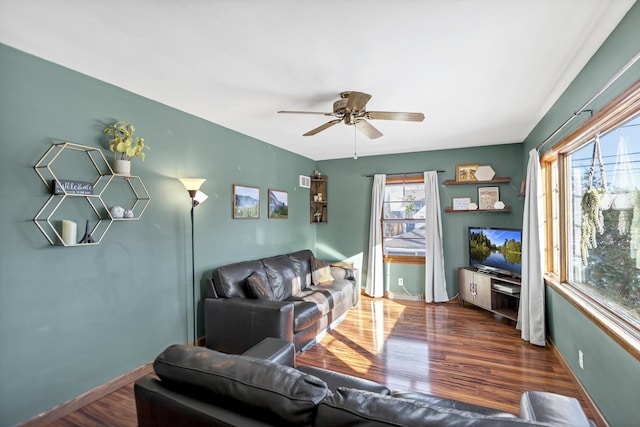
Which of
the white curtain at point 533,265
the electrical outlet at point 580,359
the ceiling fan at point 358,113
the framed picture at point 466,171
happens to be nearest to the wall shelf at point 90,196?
the ceiling fan at point 358,113

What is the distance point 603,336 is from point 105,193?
3862mm

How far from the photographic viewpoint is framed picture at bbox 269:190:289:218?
468 centimetres

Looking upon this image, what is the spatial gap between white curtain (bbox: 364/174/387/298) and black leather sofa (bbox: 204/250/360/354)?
4.17 feet

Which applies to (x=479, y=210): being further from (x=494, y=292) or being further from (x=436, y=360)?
(x=436, y=360)

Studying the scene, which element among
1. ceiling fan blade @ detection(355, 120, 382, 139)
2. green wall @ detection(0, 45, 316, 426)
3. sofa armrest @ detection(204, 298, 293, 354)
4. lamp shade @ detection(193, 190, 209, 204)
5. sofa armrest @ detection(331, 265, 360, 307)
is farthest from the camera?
sofa armrest @ detection(331, 265, 360, 307)

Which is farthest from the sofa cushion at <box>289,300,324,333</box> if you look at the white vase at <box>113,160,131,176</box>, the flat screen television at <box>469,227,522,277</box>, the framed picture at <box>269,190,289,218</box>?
the flat screen television at <box>469,227,522,277</box>

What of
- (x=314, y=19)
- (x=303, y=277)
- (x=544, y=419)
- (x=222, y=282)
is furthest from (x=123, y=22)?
(x=303, y=277)

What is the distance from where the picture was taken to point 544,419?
3.62 feet

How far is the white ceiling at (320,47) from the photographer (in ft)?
5.47

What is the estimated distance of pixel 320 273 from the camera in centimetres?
470

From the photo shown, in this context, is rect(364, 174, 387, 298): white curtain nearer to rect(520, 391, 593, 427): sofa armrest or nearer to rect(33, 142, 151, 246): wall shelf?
rect(33, 142, 151, 246): wall shelf

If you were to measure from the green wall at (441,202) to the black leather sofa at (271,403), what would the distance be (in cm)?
406

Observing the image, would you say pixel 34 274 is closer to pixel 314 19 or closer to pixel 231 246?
pixel 231 246

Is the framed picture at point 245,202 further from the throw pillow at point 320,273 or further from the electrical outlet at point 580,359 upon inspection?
the electrical outlet at point 580,359
